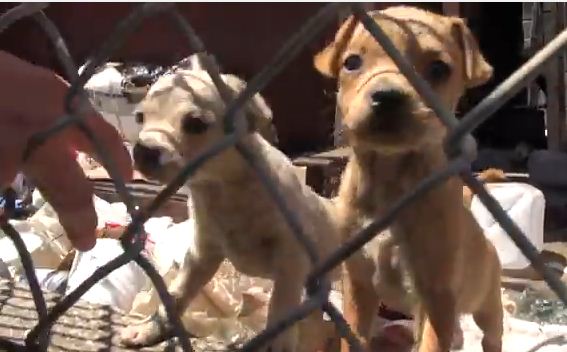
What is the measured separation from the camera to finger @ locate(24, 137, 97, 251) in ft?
1.82

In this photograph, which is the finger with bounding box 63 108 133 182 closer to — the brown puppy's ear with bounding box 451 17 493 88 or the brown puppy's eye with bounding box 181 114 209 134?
the brown puppy's eye with bounding box 181 114 209 134

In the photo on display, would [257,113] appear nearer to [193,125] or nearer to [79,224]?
[193,125]

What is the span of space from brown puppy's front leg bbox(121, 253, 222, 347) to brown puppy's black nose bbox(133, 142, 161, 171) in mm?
134

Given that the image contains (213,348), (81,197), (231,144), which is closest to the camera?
(231,144)

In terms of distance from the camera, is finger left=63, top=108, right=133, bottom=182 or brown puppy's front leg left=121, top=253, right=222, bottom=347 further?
brown puppy's front leg left=121, top=253, right=222, bottom=347

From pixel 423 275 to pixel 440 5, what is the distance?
196 centimetres

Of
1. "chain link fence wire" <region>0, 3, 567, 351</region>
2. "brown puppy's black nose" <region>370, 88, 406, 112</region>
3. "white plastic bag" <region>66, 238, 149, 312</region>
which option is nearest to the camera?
"chain link fence wire" <region>0, 3, 567, 351</region>

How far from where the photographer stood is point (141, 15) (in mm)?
395

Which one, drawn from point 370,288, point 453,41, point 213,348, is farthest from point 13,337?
point 453,41

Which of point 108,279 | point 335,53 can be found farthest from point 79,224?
point 108,279

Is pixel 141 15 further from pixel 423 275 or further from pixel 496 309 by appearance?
pixel 496 309

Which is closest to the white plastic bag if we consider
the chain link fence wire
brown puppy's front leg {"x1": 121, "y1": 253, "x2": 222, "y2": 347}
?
brown puppy's front leg {"x1": 121, "y1": 253, "x2": 222, "y2": 347}

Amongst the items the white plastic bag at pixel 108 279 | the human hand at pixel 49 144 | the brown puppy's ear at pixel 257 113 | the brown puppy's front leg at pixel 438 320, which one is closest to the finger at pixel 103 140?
the human hand at pixel 49 144

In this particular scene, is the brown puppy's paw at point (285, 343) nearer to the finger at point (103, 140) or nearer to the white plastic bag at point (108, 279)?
the finger at point (103, 140)
